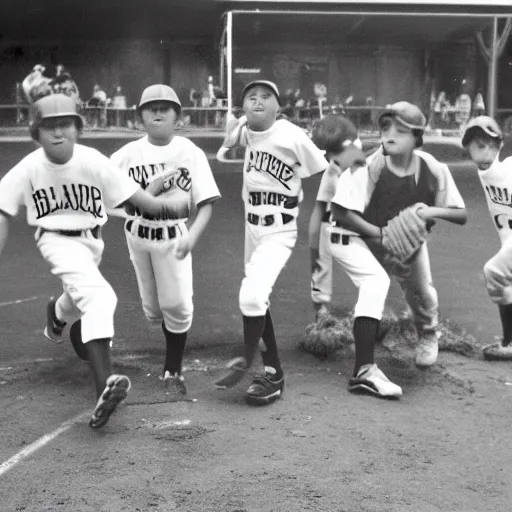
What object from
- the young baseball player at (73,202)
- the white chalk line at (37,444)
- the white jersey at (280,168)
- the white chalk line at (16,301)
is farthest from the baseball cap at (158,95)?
the white chalk line at (16,301)

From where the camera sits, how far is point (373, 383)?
475cm

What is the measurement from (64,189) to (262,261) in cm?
115

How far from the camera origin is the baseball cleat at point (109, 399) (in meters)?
4.10

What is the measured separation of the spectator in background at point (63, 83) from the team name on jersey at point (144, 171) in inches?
649

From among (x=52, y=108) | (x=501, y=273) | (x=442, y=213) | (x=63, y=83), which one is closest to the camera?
(x=52, y=108)

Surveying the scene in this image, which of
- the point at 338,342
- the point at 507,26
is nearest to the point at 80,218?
the point at 338,342

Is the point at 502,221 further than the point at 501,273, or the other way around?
the point at 502,221

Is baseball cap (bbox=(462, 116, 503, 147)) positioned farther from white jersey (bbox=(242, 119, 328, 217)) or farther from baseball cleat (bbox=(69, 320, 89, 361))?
baseball cleat (bbox=(69, 320, 89, 361))

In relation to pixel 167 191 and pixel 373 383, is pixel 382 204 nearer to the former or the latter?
pixel 373 383

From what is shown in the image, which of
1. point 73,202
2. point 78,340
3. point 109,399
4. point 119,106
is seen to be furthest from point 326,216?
point 119,106

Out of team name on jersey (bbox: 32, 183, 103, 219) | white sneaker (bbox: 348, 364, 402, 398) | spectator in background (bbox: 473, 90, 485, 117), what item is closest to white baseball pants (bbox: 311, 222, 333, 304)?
white sneaker (bbox: 348, 364, 402, 398)

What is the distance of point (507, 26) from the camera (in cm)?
2016

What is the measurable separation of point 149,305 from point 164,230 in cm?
51

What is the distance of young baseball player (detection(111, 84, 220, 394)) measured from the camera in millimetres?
4883
